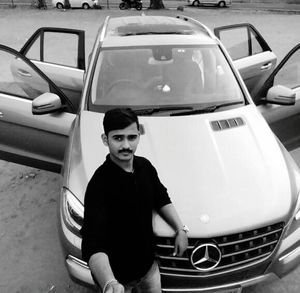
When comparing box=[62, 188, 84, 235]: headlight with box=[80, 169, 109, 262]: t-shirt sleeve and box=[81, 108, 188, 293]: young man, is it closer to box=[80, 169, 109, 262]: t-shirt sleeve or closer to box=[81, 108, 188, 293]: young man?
box=[81, 108, 188, 293]: young man

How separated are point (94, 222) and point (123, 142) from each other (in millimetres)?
374

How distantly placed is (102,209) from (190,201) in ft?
2.54

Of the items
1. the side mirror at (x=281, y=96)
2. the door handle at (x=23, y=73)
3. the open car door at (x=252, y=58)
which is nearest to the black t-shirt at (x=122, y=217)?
the side mirror at (x=281, y=96)

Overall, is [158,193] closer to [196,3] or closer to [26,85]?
[26,85]

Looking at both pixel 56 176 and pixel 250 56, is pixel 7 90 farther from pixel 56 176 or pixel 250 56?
pixel 250 56

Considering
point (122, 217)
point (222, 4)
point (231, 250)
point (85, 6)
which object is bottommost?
point (85, 6)

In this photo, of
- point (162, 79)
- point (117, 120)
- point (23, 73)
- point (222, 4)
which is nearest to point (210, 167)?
point (117, 120)

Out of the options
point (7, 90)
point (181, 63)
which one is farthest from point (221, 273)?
point (7, 90)

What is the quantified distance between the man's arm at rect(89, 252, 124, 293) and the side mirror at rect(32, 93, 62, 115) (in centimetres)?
199

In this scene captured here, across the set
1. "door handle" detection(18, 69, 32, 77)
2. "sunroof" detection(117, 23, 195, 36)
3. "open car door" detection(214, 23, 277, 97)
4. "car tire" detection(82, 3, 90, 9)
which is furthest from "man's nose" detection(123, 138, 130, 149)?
"car tire" detection(82, 3, 90, 9)

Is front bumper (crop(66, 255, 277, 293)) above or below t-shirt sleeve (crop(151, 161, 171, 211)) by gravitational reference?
below

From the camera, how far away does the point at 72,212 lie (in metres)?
2.40

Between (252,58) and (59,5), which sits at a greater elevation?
(252,58)

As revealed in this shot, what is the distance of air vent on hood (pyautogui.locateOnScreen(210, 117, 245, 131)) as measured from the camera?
292 cm
